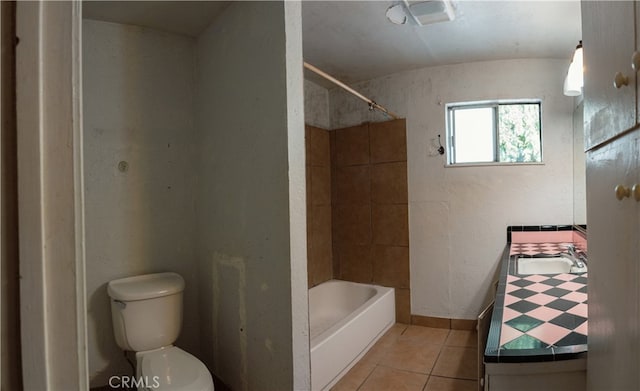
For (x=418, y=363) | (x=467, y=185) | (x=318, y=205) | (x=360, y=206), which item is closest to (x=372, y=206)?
(x=360, y=206)

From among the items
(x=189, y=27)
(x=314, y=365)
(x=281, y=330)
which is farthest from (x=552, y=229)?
(x=189, y=27)

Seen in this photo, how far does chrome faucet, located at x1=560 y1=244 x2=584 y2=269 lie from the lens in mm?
1984

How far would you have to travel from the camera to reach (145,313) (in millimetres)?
1743

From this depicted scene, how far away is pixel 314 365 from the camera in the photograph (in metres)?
1.98

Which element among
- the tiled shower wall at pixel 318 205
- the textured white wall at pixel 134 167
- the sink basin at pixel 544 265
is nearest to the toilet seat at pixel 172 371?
the textured white wall at pixel 134 167

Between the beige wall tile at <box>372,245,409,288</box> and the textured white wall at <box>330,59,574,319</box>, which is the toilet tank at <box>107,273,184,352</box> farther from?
the textured white wall at <box>330,59,574,319</box>

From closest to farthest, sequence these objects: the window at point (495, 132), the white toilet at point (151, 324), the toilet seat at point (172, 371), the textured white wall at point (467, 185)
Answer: the toilet seat at point (172, 371) < the white toilet at point (151, 324) < the textured white wall at point (467, 185) < the window at point (495, 132)

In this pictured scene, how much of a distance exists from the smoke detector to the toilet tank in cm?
213

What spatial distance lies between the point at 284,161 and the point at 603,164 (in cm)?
108

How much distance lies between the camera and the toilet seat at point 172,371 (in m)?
1.43

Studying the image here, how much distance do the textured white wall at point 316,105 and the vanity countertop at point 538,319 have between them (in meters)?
2.12

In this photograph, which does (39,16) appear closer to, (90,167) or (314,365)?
(90,167)

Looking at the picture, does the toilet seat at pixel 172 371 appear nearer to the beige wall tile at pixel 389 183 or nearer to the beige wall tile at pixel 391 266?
the beige wall tile at pixel 391 266

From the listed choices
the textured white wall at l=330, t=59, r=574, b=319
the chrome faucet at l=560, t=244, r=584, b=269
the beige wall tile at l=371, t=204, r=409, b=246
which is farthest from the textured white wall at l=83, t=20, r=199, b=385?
the chrome faucet at l=560, t=244, r=584, b=269
